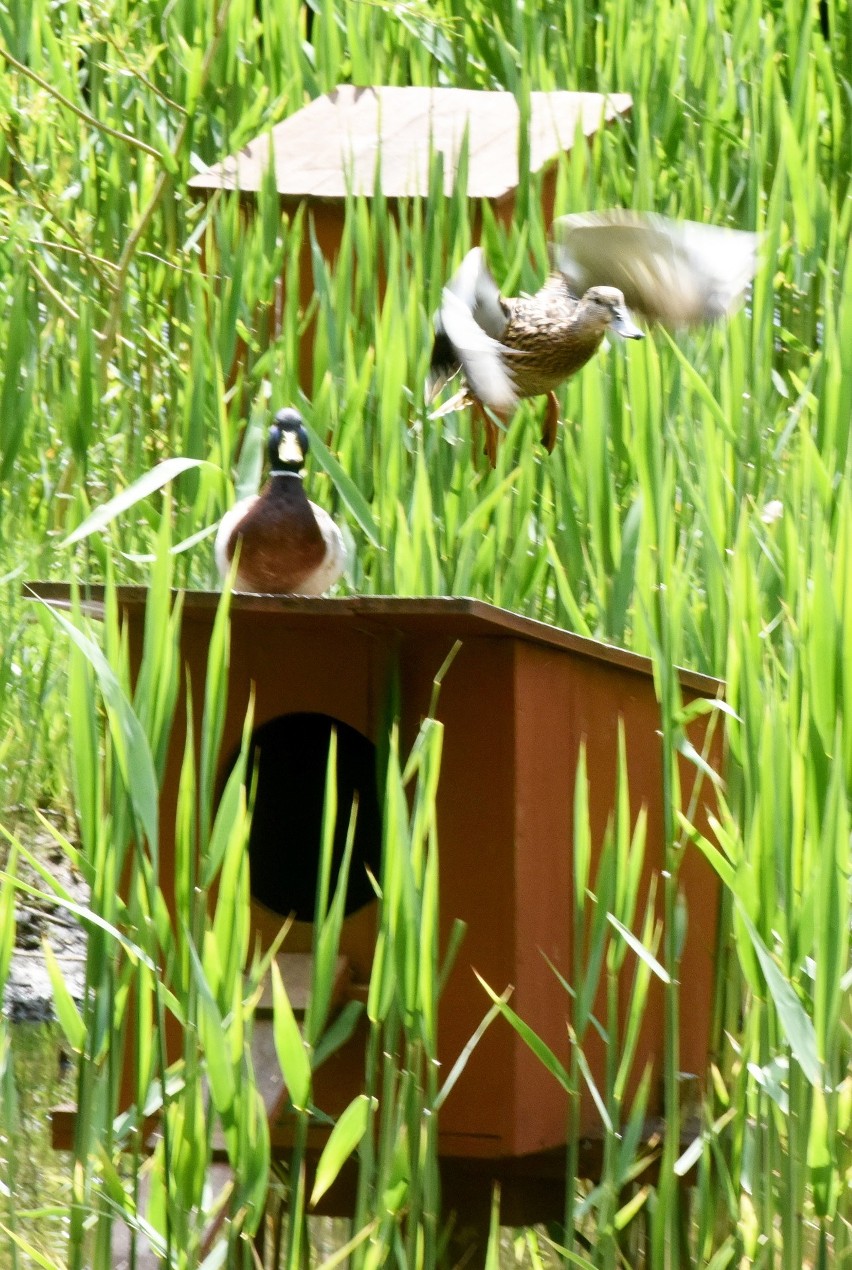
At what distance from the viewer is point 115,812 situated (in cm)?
156

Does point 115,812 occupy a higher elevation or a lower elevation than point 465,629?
lower

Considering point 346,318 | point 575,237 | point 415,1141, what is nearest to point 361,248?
point 346,318

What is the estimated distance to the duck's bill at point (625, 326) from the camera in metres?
2.38

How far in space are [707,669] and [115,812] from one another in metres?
0.92

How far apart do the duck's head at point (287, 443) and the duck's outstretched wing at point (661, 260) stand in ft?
2.02

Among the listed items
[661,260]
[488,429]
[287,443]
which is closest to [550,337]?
[661,260]

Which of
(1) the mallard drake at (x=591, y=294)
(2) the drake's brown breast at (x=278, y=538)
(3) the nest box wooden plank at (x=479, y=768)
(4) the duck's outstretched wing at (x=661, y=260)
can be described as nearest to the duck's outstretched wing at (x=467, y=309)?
(1) the mallard drake at (x=591, y=294)

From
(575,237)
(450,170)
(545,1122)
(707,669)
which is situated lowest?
(545,1122)

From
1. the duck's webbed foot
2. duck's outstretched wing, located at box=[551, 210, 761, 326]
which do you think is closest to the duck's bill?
duck's outstretched wing, located at box=[551, 210, 761, 326]

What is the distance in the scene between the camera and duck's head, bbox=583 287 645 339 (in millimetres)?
2519

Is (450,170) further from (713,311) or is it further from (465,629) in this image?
(465,629)

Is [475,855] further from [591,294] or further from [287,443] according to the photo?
[591,294]

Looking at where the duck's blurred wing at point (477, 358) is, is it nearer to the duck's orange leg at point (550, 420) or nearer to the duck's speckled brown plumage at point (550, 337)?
the duck's speckled brown plumage at point (550, 337)

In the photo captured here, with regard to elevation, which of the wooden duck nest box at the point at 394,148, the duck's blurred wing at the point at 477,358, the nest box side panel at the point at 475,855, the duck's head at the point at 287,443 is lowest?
the nest box side panel at the point at 475,855
